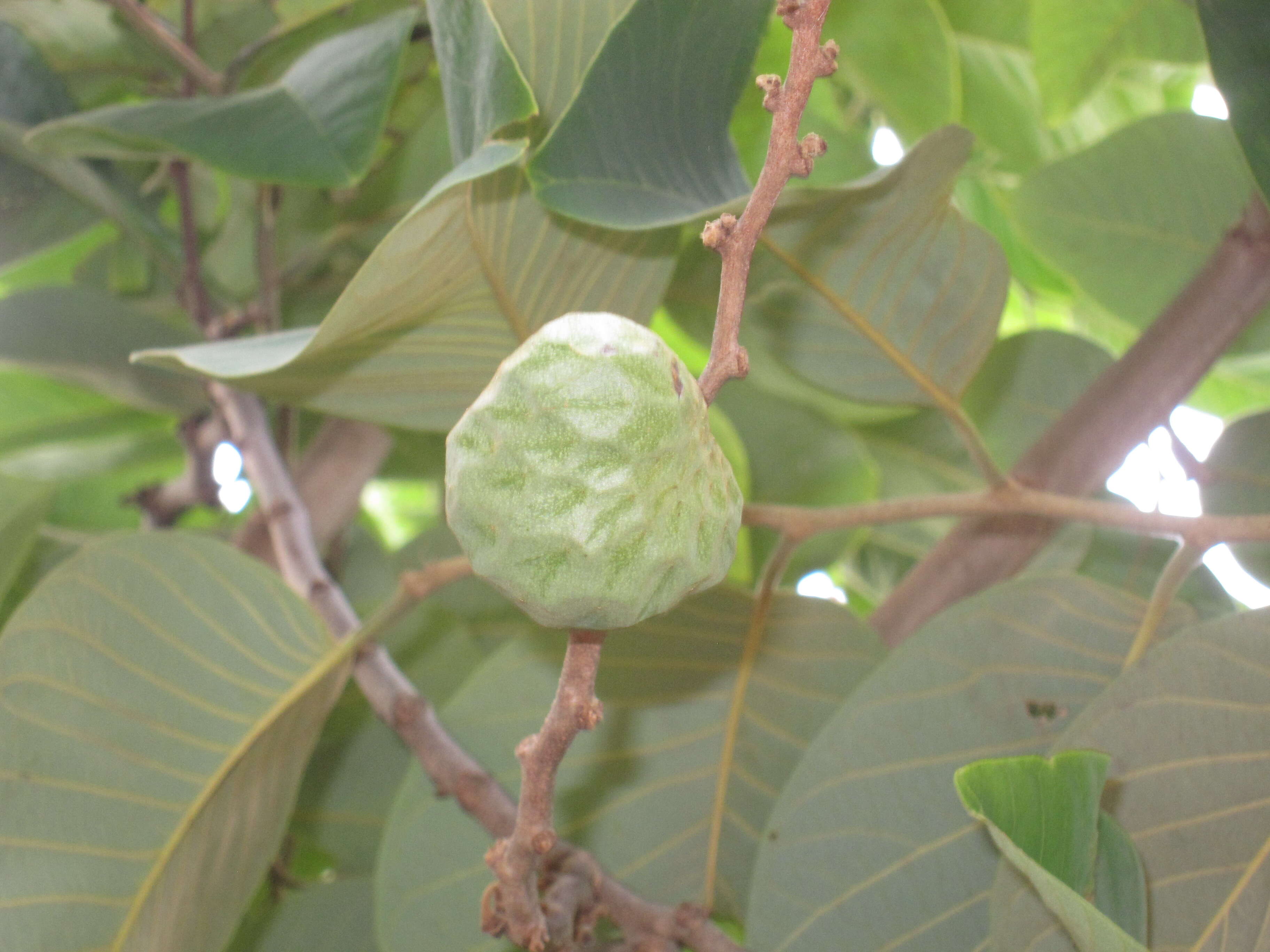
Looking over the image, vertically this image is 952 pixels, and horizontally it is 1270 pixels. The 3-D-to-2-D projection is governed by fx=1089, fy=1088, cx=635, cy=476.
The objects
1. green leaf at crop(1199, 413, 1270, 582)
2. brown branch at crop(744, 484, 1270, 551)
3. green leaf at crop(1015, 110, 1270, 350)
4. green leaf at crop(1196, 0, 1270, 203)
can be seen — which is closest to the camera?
green leaf at crop(1196, 0, 1270, 203)

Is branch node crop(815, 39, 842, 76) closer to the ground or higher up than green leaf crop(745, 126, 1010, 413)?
higher up

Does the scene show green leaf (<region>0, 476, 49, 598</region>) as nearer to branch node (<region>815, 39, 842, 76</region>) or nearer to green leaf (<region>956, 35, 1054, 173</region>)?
branch node (<region>815, 39, 842, 76</region>)

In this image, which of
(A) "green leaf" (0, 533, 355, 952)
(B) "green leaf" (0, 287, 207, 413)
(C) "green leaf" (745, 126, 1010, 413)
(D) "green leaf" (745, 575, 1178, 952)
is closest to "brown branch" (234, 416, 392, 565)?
(B) "green leaf" (0, 287, 207, 413)

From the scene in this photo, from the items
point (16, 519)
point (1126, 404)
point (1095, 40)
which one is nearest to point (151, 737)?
point (16, 519)

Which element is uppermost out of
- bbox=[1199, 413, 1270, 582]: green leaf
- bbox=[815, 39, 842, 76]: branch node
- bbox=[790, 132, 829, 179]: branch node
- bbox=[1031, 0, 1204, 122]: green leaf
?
bbox=[1031, 0, 1204, 122]: green leaf

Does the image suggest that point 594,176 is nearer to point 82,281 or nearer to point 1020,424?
point 1020,424

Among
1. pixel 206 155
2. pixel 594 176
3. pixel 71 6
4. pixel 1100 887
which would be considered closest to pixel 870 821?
pixel 1100 887

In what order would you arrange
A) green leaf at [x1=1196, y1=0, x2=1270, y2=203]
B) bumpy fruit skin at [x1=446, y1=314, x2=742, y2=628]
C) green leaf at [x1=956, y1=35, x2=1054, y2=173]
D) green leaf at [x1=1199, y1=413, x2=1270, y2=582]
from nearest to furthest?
bumpy fruit skin at [x1=446, y1=314, x2=742, y2=628], green leaf at [x1=1196, y1=0, x2=1270, y2=203], green leaf at [x1=1199, y1=413, x2=1270, y2=582], green leaf at [x1=956, y1=35, x2=1054, y2=173]

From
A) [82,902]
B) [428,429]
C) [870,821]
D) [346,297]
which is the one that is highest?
[346,297]
